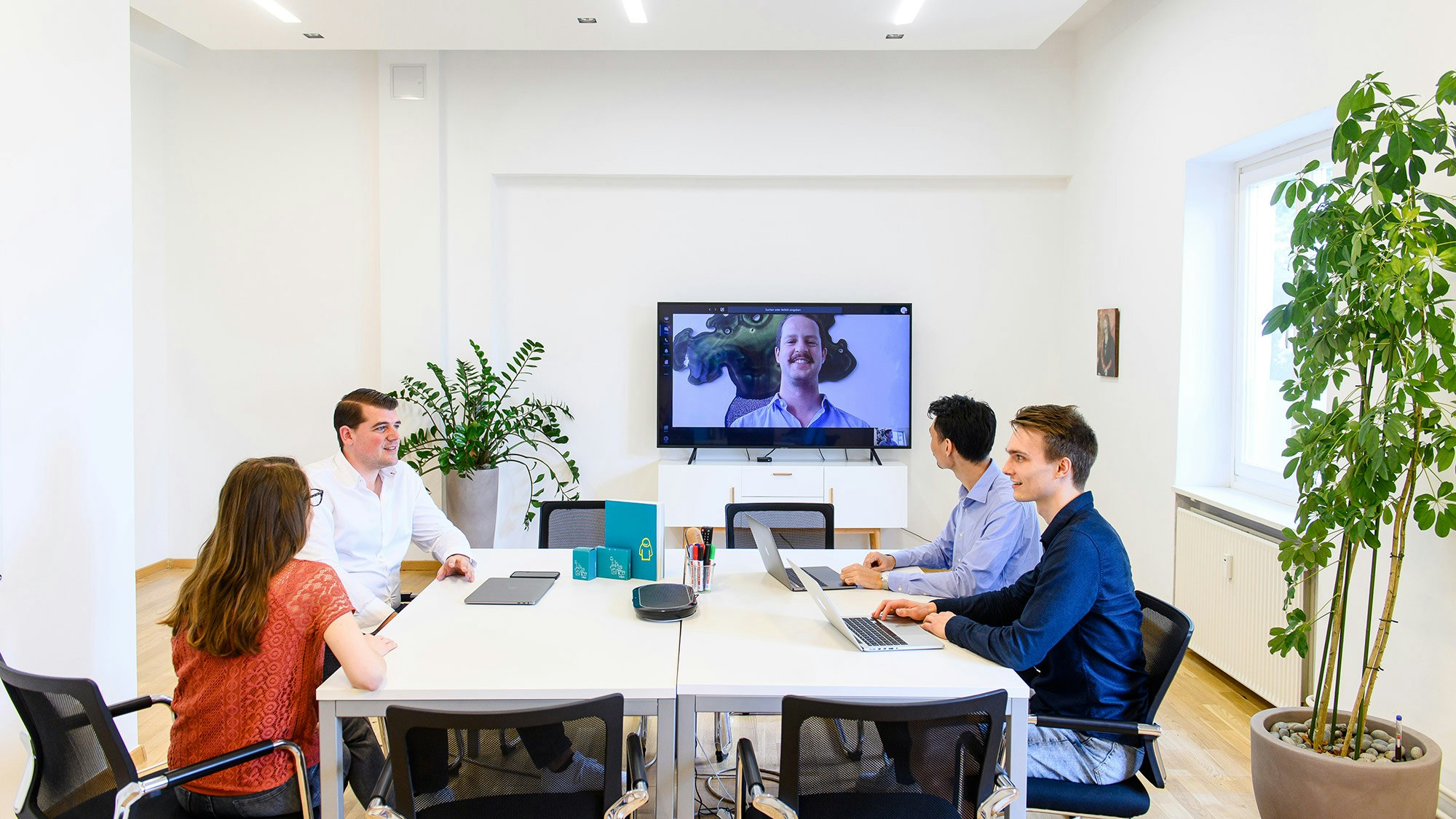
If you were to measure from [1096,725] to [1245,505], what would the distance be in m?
2.23

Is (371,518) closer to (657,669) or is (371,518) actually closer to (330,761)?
(330,761)

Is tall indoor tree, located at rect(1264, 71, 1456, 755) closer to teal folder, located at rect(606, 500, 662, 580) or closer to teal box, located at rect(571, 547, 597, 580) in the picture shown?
teal folder, located at rect(606, 500, 662, 580)

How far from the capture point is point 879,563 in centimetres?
310

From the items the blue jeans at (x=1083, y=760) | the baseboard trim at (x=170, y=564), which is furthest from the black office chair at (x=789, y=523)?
the baseboard trim at (x=170, y=564)

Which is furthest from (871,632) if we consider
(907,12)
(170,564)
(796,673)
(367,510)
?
(170,564)

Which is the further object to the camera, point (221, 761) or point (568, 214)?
point (568, 214)

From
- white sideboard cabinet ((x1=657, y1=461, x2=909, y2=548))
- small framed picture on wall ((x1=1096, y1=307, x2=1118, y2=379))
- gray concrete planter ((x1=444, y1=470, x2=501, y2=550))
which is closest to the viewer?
small framed picture on wall ((x1=1096, y1=307, x2=1118, y2=379))

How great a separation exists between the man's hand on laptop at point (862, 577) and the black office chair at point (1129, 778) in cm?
83

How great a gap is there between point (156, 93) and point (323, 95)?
1003mm

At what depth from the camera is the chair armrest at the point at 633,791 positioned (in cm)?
185

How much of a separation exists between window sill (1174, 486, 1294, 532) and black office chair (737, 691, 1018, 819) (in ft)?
6.93

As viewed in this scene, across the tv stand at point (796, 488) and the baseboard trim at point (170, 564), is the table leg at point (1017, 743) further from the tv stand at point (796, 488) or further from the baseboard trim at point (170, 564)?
the baseboard trim at point (170, 564)

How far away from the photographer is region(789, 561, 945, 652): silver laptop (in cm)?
228

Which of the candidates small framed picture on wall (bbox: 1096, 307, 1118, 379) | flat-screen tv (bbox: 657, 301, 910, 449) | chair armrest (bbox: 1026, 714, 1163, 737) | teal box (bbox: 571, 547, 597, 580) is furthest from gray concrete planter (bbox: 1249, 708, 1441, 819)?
flat-screen tv (bbox: 657, 301, 910, 449)
